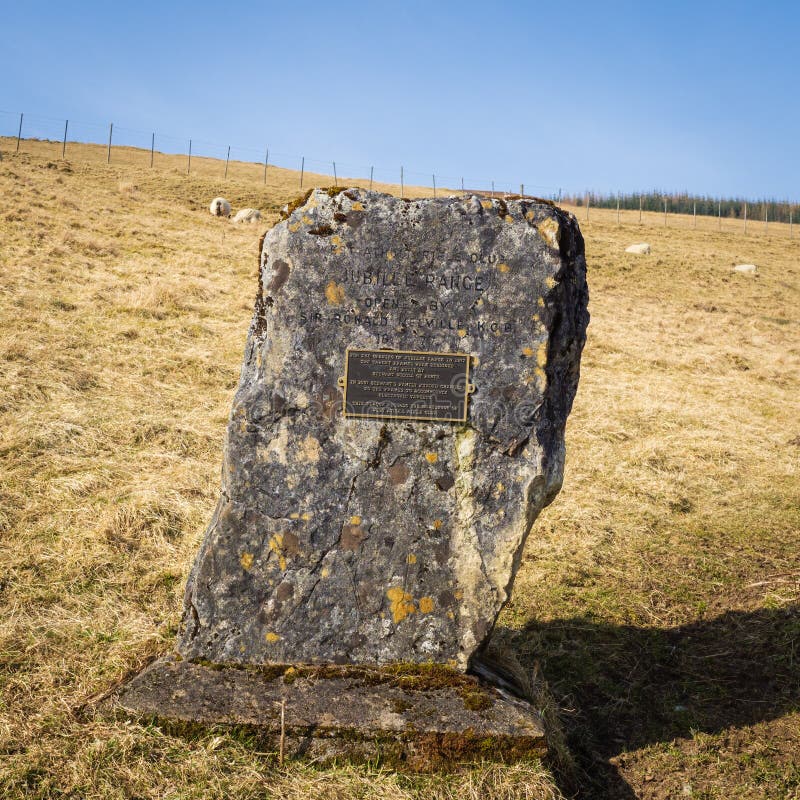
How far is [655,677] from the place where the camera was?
520 cm

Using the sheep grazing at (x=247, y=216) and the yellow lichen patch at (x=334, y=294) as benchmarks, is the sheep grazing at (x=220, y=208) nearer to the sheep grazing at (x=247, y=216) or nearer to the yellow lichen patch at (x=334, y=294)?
the sheep grazing at (x=247, y=216)

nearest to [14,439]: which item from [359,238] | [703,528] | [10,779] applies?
[10,779]

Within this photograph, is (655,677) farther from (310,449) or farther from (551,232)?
(551,232)

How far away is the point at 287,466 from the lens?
4141 mm

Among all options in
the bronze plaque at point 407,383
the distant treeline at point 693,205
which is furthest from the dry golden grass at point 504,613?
the distant treeline at point 693,205

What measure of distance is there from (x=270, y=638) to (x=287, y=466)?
106 cm

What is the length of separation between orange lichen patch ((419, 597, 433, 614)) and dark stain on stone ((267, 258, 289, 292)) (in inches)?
82.0

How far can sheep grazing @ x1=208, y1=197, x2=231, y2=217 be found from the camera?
90.0 ft

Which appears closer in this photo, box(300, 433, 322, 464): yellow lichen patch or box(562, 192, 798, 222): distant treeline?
box(300, 433, 322, 464): yellow lichen patch

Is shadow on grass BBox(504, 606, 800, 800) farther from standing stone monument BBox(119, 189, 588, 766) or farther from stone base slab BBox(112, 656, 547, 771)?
standing stone monument BBox(119, 189, 588, 766)

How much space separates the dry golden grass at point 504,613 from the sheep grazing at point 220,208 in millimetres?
11216

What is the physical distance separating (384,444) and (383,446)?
1 centimetres

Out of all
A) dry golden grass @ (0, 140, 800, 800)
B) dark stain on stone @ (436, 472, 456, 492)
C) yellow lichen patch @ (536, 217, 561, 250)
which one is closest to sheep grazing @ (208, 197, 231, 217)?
dry golden grass @ (0, 140, 800, 800)

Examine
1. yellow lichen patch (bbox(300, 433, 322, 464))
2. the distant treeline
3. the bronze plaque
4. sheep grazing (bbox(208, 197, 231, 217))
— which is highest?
the distant treeline
